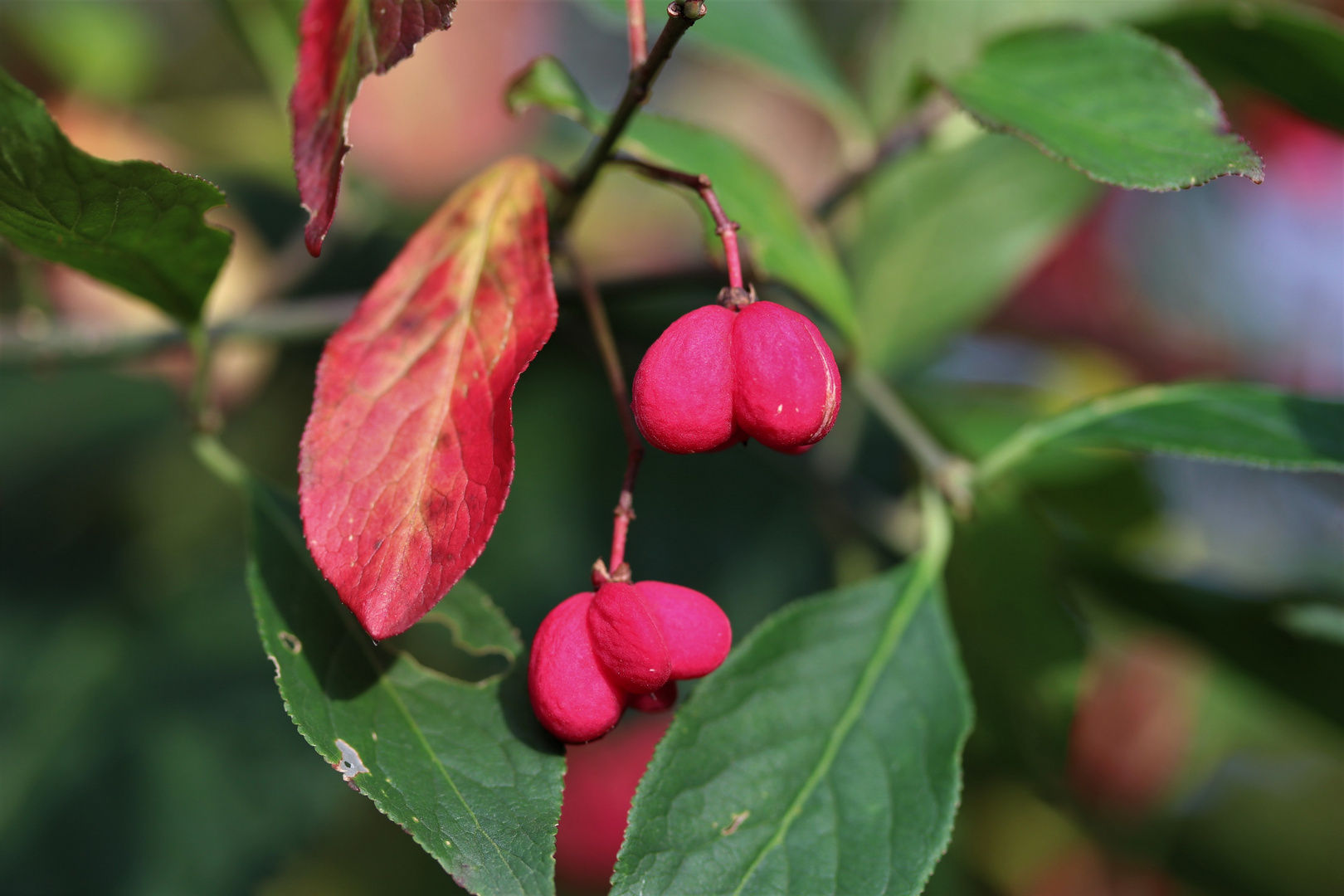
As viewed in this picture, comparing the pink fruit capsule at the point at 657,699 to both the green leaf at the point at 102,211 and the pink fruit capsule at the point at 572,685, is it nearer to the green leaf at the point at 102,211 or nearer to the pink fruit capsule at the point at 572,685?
the pink fruit capsule at the point at 572,685

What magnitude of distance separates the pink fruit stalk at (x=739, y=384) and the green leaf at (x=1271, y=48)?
55 centimetres

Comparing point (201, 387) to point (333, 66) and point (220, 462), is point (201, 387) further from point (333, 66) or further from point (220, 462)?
point (333, 66)

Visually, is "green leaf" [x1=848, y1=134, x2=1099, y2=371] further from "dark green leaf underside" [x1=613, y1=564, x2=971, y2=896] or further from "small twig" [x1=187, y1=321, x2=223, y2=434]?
"small twig" [x1=187, y1=321, x2=223, y2=434]

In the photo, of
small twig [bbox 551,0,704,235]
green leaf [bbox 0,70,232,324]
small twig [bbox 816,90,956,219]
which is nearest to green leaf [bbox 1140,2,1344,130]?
small twig [bbox 816,90,956,219]

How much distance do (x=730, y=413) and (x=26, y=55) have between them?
1.48 meters

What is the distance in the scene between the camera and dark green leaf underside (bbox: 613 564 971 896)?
1.73ft

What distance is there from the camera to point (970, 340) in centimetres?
152

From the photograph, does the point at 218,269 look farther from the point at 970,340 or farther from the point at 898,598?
the point at 970,340

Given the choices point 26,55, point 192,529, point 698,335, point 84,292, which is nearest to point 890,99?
point 698,335

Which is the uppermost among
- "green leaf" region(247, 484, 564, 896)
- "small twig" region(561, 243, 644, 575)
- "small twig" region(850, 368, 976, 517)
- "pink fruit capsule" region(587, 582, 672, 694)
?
"small twig" region(561, 243, 644, 575)

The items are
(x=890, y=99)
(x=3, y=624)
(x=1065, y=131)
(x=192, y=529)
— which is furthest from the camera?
(x=192, y=529)

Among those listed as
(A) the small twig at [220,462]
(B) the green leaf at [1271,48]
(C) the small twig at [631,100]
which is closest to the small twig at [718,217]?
(C) the small twig at [631,100]

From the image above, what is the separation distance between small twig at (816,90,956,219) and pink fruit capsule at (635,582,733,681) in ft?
1.76

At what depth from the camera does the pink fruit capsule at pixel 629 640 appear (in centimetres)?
48
